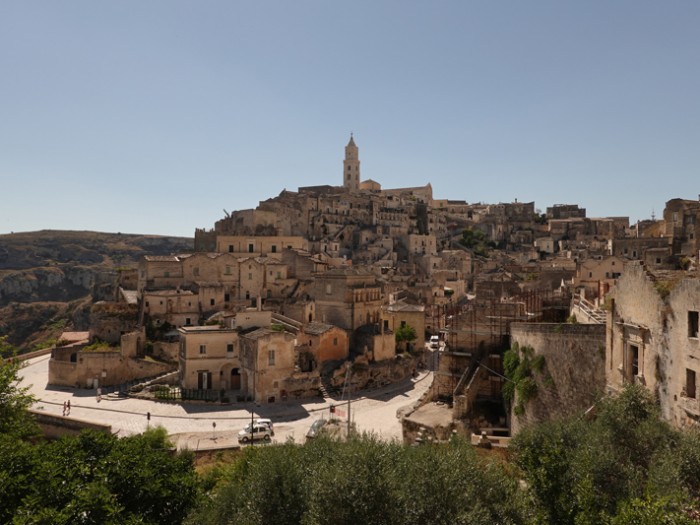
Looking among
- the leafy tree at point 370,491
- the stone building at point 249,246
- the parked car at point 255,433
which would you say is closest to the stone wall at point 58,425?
the parked car at point 255,433

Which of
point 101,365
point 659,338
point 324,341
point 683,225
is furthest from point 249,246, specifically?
point 659,338

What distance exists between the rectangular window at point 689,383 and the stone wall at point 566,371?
4.08m

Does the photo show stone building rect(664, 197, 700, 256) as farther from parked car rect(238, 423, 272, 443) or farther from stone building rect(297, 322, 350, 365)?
parked car rect(238, 423, 272, 443)

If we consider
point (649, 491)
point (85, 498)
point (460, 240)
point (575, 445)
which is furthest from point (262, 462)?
point (460, 240)

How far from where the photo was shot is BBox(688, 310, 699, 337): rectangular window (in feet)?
42.9

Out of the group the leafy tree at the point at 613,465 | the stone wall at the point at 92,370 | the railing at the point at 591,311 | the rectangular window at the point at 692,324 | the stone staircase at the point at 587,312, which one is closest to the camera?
the leafy tree at the point at 613,465

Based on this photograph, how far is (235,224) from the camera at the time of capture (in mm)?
81312

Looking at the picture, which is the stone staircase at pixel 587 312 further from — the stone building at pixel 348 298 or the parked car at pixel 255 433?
the stone building at pixel 348 298

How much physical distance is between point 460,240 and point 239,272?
63.9 meters

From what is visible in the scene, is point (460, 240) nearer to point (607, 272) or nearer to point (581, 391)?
point (607, 272)

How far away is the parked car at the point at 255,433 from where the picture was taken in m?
28.0

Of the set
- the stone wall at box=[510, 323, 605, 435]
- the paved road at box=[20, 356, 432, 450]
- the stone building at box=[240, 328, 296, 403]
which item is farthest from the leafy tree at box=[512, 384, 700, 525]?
the stone building at box=[240, 328, 296, 403]

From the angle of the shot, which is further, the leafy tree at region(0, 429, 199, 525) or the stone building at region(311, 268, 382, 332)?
the stone building at region(311, 268, 382, 332)

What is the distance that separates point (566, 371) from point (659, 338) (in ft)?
17.5
